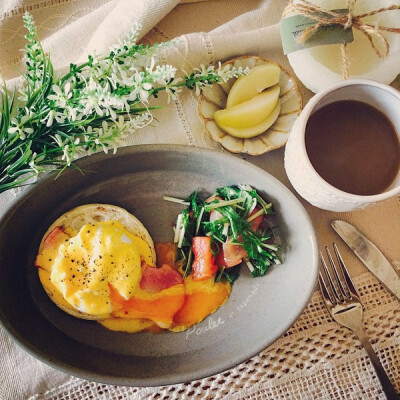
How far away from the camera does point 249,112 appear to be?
1663 mm

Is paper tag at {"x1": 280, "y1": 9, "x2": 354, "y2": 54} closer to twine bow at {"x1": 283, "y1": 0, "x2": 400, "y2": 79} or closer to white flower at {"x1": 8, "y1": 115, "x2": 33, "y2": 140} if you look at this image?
twine bow at {"x1": 283, "y1": 0, "x2": 400, "y2": 79}

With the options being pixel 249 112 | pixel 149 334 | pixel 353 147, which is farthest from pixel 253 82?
pixel 149 334

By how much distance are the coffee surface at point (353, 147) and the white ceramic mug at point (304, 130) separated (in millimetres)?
27

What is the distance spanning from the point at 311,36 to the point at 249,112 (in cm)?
32

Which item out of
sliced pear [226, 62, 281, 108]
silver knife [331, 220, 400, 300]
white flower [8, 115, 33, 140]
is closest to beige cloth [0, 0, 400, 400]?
silver knife [331, 220, 400, 300]

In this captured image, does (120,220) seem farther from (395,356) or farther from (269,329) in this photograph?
(395,356)

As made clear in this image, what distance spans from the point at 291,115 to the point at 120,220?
715mm

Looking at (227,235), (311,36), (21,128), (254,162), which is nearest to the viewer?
(21,128)

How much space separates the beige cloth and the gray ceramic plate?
0.39 feet

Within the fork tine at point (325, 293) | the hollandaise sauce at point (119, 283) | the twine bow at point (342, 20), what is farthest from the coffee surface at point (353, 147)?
the hollandaise sauce at point (119, 283)

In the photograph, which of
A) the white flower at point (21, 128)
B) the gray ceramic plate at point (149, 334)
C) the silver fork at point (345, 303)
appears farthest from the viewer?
the silver fork at point (345, 303)

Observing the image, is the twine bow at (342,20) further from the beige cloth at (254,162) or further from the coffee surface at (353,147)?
the beige cloth at (254,162)

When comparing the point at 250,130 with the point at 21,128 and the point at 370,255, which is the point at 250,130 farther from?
the point at 21,128

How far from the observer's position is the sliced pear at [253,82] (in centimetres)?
170
